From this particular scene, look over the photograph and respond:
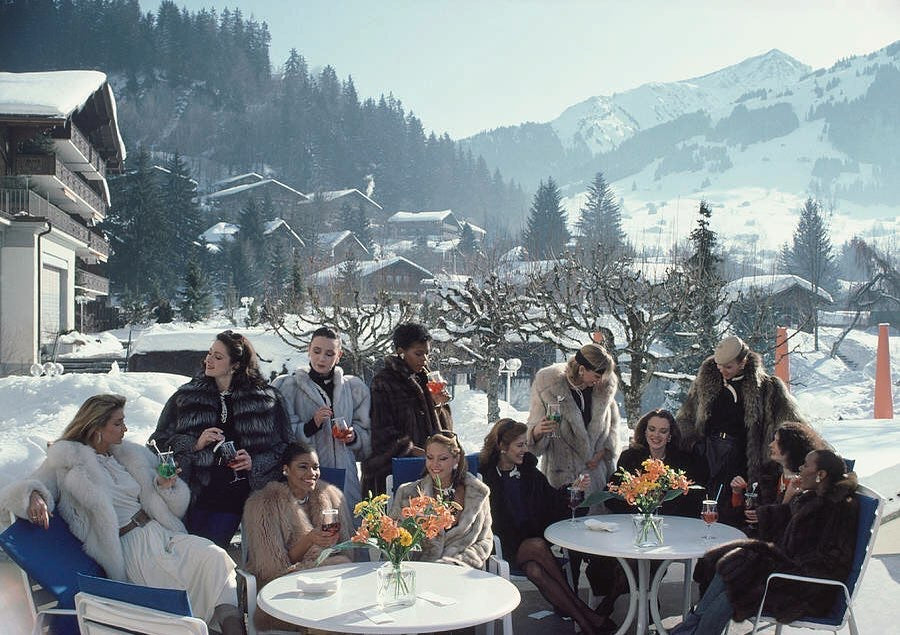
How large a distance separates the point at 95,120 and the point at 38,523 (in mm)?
32025

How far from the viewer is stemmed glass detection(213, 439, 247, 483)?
4.75 metres

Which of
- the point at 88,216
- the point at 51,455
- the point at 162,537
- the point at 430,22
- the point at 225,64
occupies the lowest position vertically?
the point at 162,537

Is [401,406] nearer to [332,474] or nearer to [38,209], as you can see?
[332,474]

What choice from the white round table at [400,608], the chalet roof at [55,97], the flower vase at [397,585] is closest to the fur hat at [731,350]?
the white round table at [400,608]

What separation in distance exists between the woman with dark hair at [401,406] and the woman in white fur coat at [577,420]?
690 mm

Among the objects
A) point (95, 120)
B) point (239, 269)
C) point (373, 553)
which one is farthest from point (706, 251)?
point (239, 269)

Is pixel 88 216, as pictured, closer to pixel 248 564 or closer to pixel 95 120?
pixel 95 120

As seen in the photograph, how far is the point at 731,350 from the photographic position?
19.0 ft

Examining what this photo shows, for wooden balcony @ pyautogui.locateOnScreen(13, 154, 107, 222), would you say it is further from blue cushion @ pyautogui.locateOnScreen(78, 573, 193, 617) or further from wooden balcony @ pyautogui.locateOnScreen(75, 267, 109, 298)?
blue cushion @ pyautogui.locateOnScreen(78, 573, 193, 617)

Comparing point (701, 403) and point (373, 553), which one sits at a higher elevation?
point (701, 403)

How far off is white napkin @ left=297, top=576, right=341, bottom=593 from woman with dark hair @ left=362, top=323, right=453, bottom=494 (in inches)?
70.4

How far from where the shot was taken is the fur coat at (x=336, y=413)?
554cm

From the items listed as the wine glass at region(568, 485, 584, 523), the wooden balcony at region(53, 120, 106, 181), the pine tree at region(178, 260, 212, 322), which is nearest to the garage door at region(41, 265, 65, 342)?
the wooden balcony at region(53, 120, 106, 181)

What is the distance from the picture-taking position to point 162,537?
4578 mm
